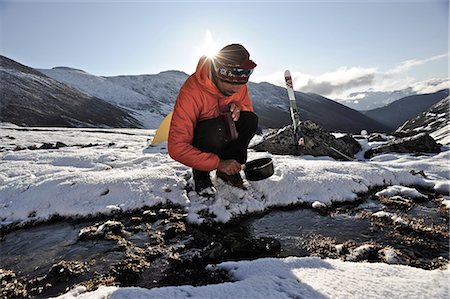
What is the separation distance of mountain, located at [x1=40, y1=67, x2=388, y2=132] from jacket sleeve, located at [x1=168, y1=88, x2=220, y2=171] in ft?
239

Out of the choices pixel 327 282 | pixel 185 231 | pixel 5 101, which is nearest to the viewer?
pixel 327 282

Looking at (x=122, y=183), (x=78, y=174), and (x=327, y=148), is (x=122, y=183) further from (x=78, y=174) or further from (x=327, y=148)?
(x=327, y=148)

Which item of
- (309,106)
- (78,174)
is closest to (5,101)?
(78,174)

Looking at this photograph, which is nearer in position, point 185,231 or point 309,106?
point 185,231

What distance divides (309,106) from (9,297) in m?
172

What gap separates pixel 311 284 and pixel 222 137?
2728 millimetres

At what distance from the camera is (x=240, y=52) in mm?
3963

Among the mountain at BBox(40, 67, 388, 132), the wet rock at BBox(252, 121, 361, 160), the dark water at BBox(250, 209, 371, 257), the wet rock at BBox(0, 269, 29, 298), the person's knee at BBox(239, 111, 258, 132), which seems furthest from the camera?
the mountain at BBox(40, 67, 388, 132)

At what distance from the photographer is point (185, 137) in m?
4.24

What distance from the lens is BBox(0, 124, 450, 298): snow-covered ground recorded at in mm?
2312

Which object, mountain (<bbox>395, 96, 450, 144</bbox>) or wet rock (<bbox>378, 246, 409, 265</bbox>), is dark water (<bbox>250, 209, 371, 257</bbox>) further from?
mountain (<bbox>395, 96, 450, 144</bbox>)

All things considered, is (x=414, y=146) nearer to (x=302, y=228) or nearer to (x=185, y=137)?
(x=302, y=228)

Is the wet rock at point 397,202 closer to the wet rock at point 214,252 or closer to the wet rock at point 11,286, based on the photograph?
the wet rock at point 214,252

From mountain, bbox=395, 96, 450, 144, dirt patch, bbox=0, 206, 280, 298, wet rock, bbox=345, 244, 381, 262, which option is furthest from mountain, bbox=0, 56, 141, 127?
wet rock, bbox=345, 244, 381, 262
